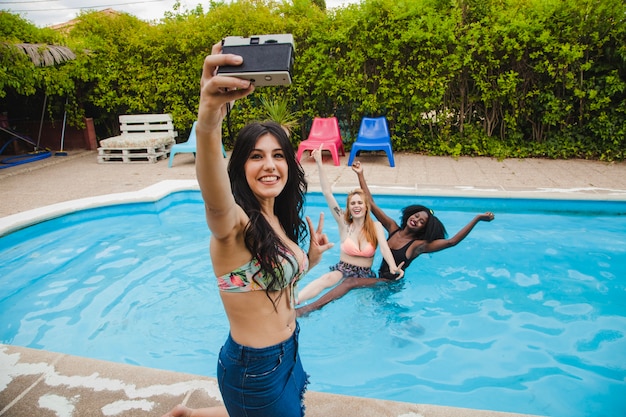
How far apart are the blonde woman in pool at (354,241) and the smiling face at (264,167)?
256cm

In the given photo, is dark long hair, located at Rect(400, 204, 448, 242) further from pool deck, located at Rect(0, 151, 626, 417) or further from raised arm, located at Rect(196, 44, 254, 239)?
raised arm, located at Rect(196, 44, 254, 239)

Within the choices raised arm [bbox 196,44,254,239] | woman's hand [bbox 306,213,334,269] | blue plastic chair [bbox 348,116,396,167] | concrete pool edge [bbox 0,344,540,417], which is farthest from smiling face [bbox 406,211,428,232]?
blue plastic chair [bbox 348,116,396,167]

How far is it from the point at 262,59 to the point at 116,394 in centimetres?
208

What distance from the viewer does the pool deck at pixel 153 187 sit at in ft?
7.41

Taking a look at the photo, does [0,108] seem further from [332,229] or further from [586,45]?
[586,45]

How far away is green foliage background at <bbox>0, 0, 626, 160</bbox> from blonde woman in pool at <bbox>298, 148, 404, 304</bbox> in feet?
17.6

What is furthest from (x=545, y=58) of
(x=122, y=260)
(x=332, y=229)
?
(x=122, y=260)

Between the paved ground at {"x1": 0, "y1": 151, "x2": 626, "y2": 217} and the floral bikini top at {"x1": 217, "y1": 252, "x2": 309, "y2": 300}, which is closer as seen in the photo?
the floral bikini top at {"x1": 217, "y1": 252, "x2": 309, "y2": 300}

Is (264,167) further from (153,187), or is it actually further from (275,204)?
(153,187)

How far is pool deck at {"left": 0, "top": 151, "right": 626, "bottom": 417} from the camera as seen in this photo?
226 centimetres

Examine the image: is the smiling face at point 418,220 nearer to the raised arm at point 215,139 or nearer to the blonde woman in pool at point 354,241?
the blonde woman in pool at point 354,241

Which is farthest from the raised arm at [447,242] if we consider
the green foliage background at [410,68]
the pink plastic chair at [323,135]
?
the green foliage background at [410,68]

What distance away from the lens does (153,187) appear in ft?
23.9

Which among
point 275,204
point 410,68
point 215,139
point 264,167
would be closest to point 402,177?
point 410,68
